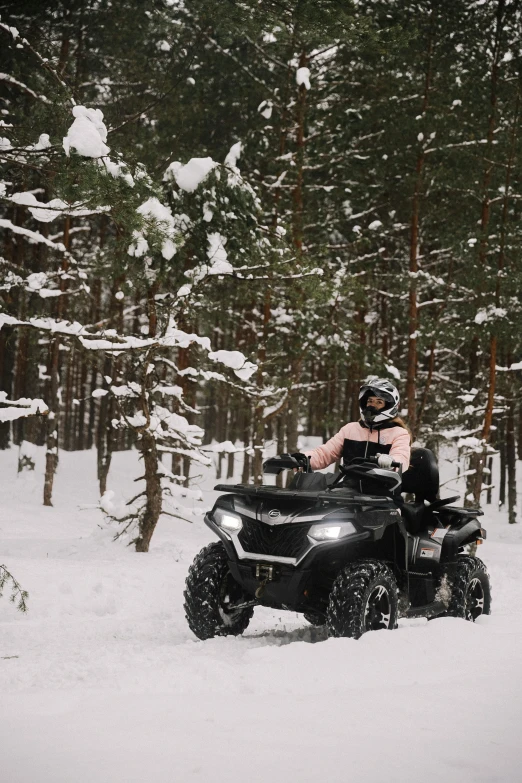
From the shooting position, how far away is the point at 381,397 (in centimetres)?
697

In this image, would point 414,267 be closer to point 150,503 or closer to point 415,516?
point 150,503

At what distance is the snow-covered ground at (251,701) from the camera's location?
343 centimetres

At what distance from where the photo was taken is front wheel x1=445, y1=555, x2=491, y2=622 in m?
7.24

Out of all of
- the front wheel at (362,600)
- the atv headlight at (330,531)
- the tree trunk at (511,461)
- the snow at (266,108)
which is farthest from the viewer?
the tree trunk at (511,461)

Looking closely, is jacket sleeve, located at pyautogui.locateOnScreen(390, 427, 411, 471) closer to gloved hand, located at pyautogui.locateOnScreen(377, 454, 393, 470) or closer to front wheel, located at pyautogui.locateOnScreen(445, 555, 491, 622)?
gloved hand, located at pyautogui.locateOnScreen(377, 454, 393, 470)

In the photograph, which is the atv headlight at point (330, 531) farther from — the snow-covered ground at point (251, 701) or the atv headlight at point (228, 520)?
the snow-covered ground at point (251, 701)

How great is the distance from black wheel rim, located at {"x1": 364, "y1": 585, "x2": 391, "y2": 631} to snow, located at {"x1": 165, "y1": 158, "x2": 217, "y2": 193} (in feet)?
26.2

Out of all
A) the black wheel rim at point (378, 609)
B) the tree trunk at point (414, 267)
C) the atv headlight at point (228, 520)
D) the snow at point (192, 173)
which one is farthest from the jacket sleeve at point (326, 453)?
the tree trunk at point (414, 267)

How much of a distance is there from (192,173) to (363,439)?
6651mm

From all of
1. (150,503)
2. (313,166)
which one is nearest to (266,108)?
(313,166)

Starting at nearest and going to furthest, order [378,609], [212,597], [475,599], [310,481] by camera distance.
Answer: [378,609] → [212,597] → [310,481] → [475,599]

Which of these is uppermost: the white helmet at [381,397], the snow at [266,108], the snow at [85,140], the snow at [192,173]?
the snow at [266,108]

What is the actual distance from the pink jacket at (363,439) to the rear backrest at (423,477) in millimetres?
627

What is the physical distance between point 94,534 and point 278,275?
550cm
